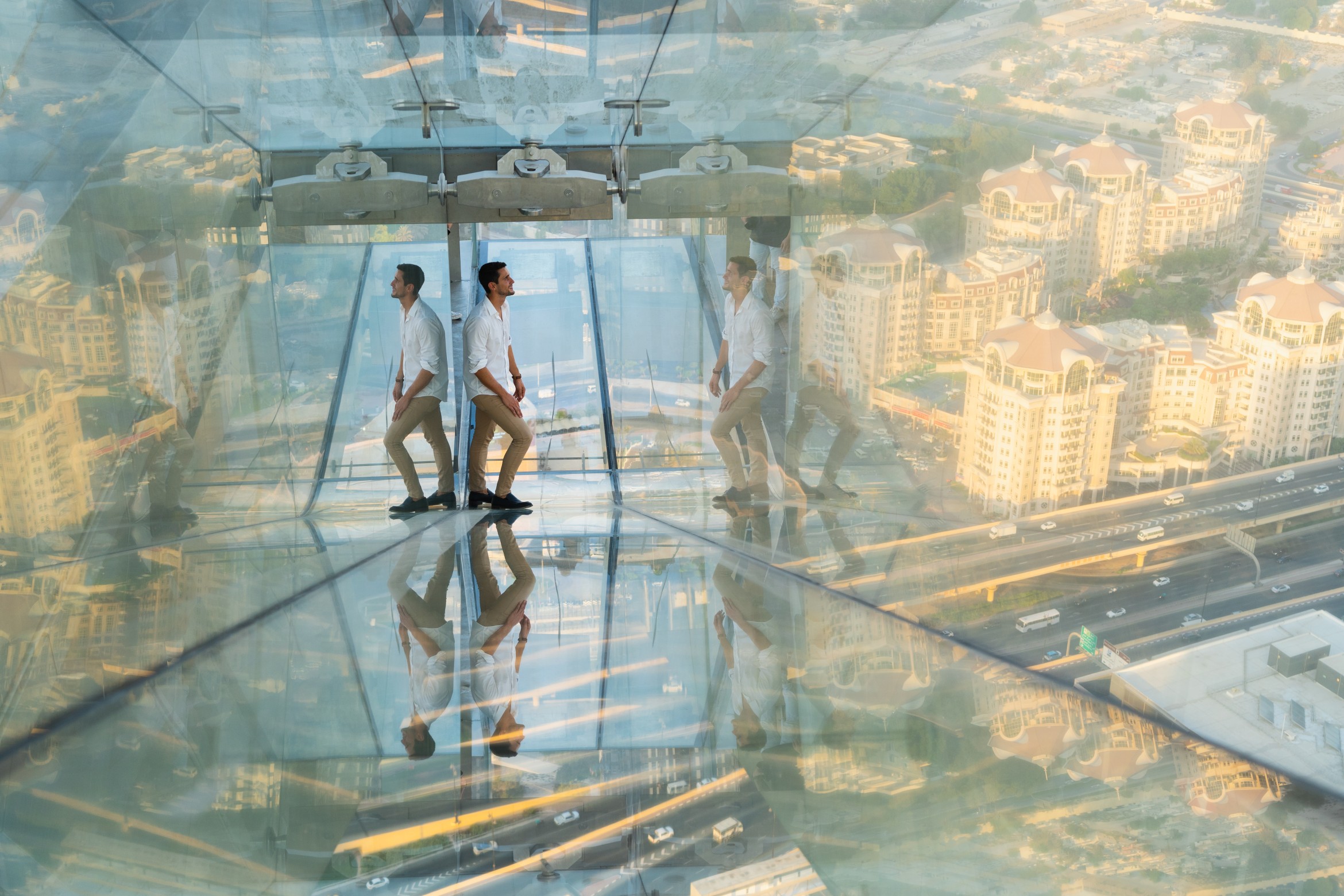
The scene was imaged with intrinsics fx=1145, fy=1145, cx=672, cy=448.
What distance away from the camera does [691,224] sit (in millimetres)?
8133

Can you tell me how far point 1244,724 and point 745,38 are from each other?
4.05 meters

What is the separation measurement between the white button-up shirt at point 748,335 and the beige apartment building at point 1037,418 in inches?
Answer: 98.3

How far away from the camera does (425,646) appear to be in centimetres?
396

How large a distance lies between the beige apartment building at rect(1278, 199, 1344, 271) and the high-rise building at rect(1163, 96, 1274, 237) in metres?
0.08

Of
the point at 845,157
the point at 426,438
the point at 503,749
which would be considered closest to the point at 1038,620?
the point at 503,749

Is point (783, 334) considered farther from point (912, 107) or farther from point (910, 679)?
point (910, 679)

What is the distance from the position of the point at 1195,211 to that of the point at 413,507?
19.4 ft

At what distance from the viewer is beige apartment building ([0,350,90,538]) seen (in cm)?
295

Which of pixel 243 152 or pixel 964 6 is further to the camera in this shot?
pixel 243 152

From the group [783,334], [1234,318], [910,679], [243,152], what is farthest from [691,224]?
[1234,318]

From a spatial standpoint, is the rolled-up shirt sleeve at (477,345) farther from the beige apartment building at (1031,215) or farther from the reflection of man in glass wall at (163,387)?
the beige apartment building at (1031,215)

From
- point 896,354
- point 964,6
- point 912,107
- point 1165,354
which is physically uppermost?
point 964,6

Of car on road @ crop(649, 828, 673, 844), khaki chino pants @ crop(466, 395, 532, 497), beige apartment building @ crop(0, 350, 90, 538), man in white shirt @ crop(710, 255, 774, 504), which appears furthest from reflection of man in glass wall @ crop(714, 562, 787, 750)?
khaki chino pants @ crop(466, 395, 532, 497)

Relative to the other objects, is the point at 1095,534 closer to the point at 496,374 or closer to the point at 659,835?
the point at 659,835
